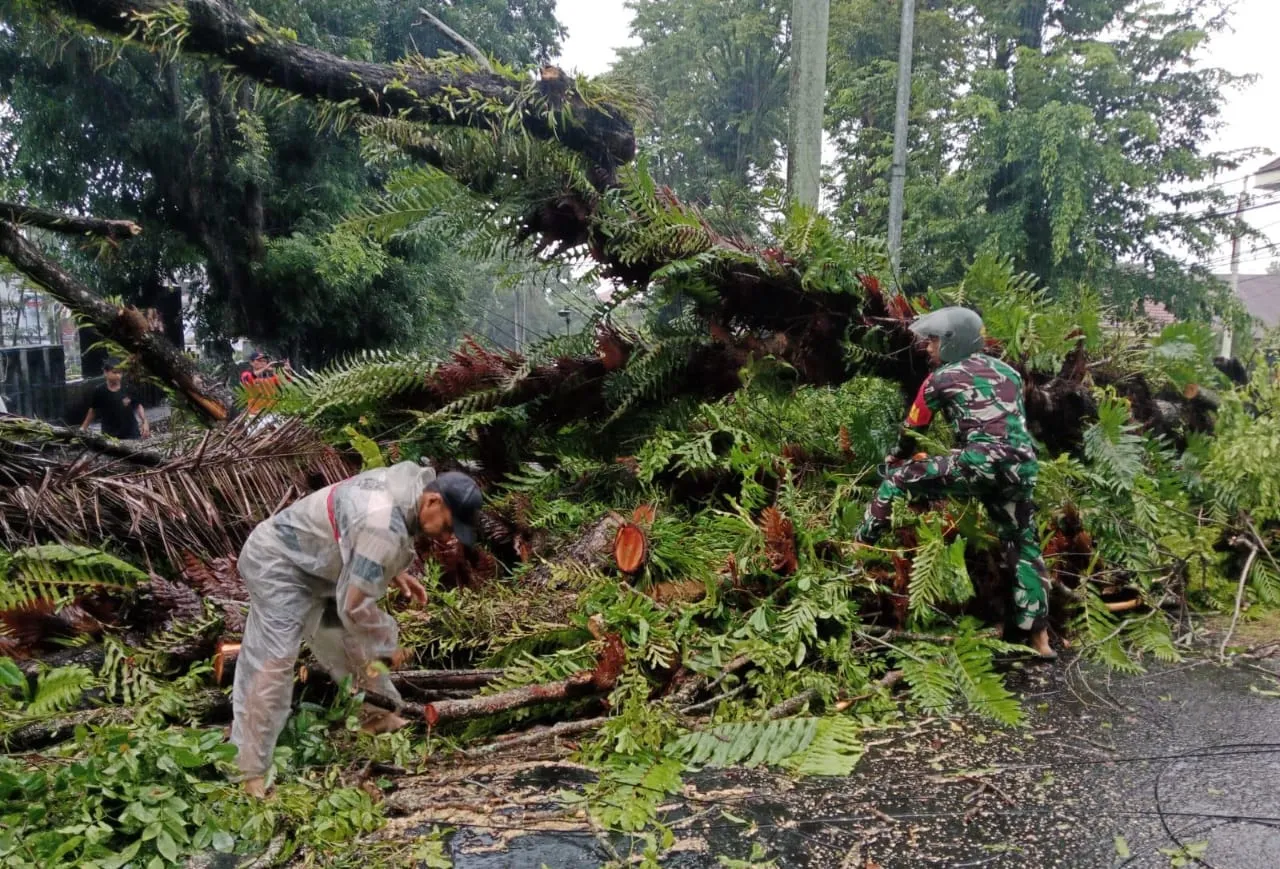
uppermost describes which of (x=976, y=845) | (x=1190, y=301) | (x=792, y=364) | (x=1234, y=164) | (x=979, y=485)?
(x=1234, y=164)

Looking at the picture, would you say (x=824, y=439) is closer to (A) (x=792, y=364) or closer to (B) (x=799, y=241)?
(A) (x=792, y=364)

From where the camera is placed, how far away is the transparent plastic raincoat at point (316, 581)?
319cm

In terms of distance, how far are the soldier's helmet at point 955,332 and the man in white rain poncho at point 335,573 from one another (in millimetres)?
2665

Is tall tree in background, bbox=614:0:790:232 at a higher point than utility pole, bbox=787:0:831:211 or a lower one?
higher

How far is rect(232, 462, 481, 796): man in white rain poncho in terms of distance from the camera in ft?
10.5

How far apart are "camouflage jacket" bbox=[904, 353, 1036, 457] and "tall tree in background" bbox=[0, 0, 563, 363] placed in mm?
12284

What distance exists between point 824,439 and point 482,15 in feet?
59.9

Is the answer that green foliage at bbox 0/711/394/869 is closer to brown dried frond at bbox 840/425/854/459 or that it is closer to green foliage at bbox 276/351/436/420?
green foliage at bbox 276/351/436/420

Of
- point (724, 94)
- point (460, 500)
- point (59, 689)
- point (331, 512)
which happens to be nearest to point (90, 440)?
point (59, 689)

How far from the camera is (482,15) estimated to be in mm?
20016

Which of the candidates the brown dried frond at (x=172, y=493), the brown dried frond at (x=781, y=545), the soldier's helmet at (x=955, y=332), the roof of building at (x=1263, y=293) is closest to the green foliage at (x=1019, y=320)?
the soldier's helmet at (x=955, y=332)

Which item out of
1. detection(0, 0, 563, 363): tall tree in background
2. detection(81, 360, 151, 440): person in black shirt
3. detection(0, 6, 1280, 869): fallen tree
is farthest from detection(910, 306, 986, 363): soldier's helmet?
detection(0, 0, 563, 363): tall tree in background

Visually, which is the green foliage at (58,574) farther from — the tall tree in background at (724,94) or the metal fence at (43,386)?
the tall tree in background at (724,94)

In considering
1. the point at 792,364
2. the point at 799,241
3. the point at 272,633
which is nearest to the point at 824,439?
the point at 792,364
